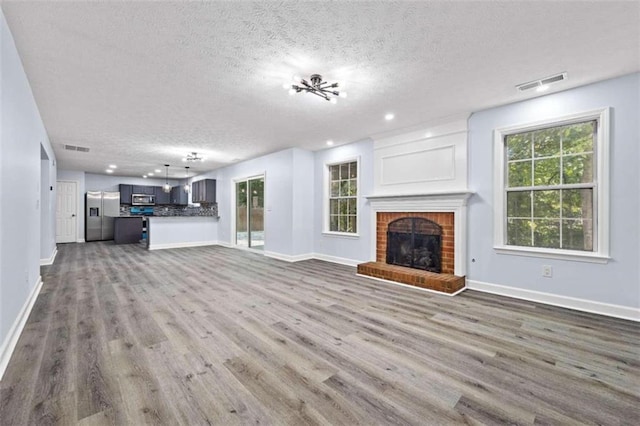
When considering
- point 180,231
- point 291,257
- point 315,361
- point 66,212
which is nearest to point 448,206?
point 315,361

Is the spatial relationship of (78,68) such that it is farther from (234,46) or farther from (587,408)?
(587,408)

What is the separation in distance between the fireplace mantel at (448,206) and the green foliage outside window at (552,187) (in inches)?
21.2

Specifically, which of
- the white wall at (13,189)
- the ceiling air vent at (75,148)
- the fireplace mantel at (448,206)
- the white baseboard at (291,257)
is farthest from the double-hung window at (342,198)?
the ceiling air vent at (75,148)

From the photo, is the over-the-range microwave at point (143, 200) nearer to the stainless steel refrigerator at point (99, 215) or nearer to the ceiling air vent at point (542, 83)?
the stainless steel refrigerator at point (99, 215)

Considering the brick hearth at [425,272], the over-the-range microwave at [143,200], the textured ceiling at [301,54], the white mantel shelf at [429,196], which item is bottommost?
the brick hearth at [425,272]

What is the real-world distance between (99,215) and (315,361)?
1105 centimetres

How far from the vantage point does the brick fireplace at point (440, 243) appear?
388 centimetres

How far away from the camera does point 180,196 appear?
1155 cm

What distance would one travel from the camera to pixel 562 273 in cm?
321

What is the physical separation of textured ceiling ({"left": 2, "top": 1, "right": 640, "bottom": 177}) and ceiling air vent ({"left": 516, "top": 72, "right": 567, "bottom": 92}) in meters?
0.14

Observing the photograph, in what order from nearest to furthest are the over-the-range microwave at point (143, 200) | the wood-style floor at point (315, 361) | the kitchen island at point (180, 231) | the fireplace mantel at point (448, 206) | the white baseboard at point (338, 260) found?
1. the wood-style floor at point (315, 361)
2. the fireplace mantel at point (448, 206)
3. the white baseboard at point (338, 260)
4. the kitchen island at point (180, 231)
5. the over-the-range microwave at point (143, 200)

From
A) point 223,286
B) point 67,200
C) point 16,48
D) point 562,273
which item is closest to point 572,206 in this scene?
point 562,273

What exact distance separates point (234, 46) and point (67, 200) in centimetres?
1039

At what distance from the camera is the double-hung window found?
5.69m
